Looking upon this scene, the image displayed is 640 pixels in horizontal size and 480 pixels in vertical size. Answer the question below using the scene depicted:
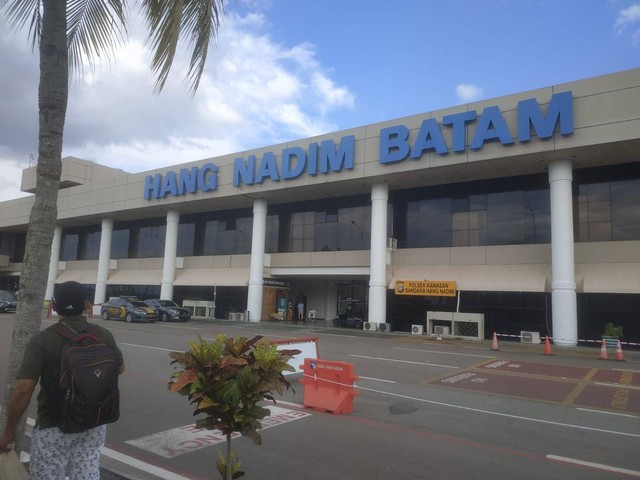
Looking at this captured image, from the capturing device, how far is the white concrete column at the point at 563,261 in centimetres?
2141

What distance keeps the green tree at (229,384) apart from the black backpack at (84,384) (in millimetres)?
668

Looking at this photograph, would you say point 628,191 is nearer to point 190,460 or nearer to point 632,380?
point 632,380

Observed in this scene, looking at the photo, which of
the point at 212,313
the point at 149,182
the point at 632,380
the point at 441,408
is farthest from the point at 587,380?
the point at 149,182

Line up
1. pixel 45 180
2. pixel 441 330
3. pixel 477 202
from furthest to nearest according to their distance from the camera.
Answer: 1. pixel 477 202
2. pixel 441 330
3. pixel 45 180

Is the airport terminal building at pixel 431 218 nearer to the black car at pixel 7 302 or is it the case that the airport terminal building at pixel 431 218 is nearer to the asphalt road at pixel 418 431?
the black car at pixel 7 302

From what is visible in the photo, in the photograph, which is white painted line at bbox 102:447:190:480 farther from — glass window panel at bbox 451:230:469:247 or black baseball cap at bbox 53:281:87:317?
glass window panel at bbox 451:230:469:247

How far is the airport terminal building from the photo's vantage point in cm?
2167

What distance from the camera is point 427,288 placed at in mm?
26438

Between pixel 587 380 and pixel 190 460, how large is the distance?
10.7 m

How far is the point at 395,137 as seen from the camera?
25.5 metres

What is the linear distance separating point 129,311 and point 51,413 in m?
28.5

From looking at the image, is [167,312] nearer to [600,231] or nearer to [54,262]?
[54,262]

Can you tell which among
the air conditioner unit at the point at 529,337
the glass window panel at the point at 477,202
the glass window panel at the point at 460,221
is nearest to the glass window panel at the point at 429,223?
the glass window panel at the point at 460,221

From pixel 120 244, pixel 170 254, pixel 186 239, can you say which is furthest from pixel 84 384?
pixel 120 244
